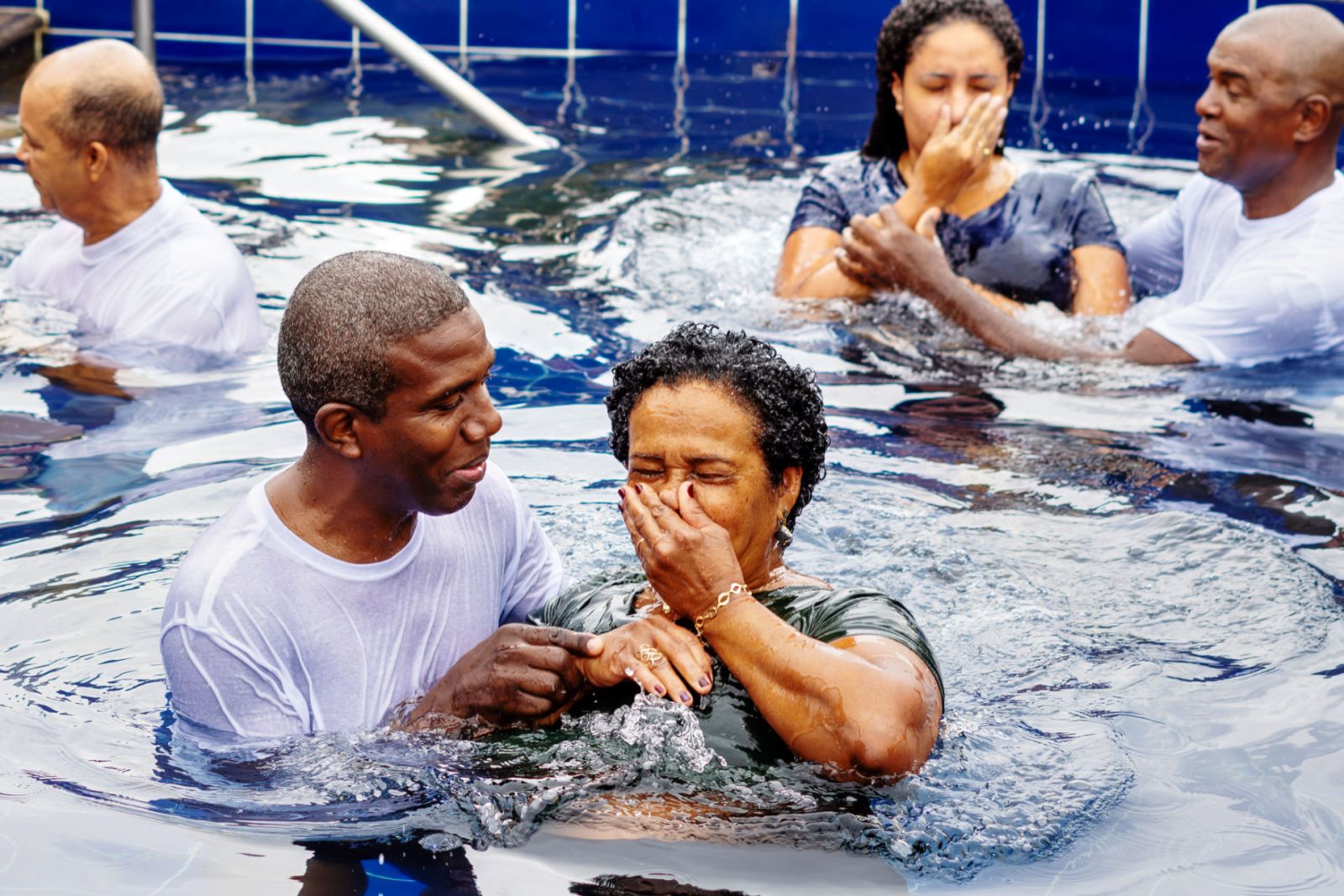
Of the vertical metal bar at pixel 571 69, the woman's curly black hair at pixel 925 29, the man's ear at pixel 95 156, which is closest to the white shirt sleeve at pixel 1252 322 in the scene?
the woman's curly black hair at pixel 925 29

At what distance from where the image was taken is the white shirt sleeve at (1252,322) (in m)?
6.32

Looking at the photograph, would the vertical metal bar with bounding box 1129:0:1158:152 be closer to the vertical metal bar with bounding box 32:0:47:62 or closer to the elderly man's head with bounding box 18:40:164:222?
Result: the elderly man's head with bounding box 18:40:164:222

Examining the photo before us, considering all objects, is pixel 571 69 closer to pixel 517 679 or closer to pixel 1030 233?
pixel 1030 233

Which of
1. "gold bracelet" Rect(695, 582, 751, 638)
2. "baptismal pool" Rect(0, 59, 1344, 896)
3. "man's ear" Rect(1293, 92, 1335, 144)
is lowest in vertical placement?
"baptismal pool" Rect(0, 59, 1344, 896)

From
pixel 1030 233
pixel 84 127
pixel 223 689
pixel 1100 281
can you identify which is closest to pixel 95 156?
pixel 84 127

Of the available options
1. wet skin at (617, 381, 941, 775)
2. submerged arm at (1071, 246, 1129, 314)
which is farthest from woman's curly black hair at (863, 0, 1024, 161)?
wet skin at (617, 381, 941, 775)

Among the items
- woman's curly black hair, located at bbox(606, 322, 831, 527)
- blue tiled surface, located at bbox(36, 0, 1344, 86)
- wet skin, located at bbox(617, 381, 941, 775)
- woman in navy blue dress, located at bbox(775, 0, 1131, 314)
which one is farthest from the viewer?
blue tiled surface, located at bbox(36, 0, 1344, 86)

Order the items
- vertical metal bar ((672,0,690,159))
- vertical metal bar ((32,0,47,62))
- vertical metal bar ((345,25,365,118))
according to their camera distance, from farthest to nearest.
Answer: vertical metal bar ((32,0,47,62)), vertical metal bar ((345,25,365,118)), vertical metal bar ((672,0,690,159))

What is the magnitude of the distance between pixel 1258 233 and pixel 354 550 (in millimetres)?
4323

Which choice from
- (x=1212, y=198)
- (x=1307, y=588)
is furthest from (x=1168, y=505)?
(x=1212, y=198)

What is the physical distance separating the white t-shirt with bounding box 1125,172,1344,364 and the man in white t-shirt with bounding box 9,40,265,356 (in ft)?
11.8

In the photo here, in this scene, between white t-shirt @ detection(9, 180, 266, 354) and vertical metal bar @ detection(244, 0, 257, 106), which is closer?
white t-shirt @ detection(9, 180, 266, 354)

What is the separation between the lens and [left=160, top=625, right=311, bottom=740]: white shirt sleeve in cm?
332

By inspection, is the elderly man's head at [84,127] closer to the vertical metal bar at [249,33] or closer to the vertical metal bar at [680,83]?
the vertical metal bar at [680,83]
